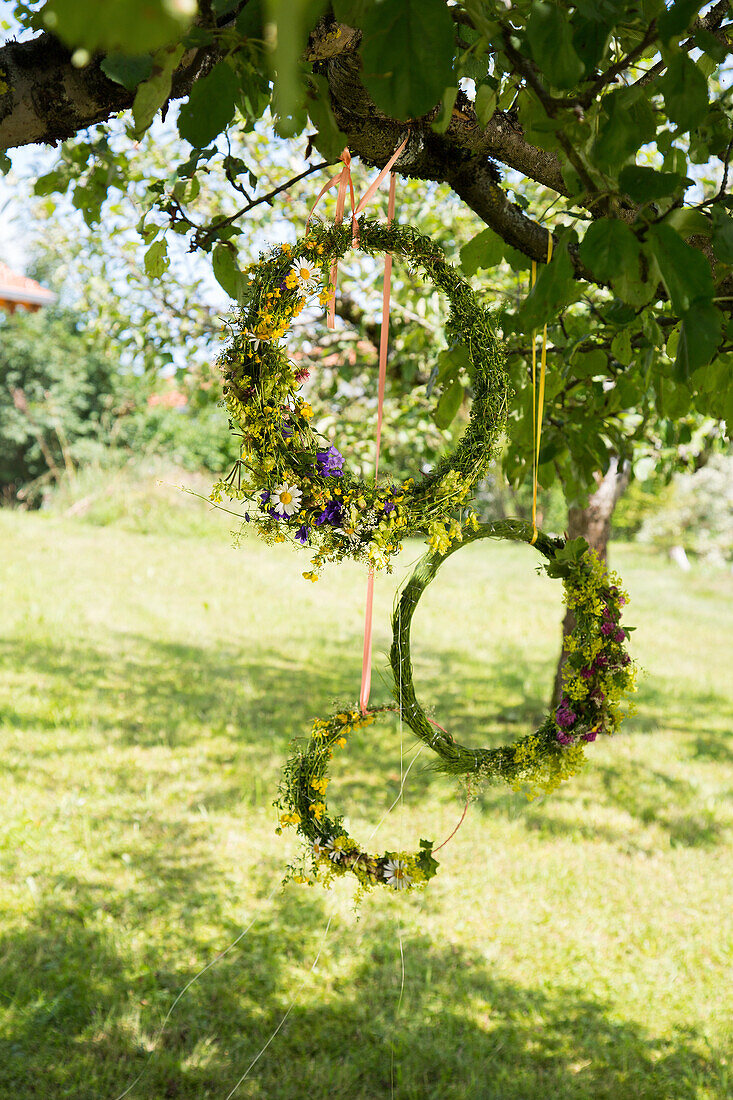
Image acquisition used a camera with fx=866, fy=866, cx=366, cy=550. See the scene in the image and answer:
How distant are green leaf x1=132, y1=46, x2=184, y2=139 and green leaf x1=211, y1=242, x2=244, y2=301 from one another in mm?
579

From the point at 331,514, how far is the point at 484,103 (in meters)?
0.71

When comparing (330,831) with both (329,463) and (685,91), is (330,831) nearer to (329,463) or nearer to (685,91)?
(329,463)

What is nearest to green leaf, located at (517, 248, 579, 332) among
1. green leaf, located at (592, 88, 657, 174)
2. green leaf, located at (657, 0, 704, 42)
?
green leaf, located at (592, 88, 657, 174)

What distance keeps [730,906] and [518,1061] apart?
149 cm

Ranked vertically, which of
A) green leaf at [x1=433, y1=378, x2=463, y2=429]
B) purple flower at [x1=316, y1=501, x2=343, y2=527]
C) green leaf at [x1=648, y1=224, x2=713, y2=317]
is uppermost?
green leaf at [x1=433, y1=378, x2=463, y2=429]

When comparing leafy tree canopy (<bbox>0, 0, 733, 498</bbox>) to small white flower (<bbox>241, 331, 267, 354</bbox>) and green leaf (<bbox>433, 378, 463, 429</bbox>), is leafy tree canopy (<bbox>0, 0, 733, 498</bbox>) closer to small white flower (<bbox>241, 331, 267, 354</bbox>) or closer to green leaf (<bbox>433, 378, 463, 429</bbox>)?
green leaf (<bbox>433, 378, 463, 429</bbox>)

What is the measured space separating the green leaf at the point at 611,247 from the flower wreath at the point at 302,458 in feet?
2.28

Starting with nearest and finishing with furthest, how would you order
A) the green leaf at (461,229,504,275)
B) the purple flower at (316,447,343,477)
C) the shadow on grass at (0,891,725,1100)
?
1. the purple flower at (316,447,343,477)
2. the green leaf at (461,229,504,275)
3. the shadow on grass at (0,891,725,1100)

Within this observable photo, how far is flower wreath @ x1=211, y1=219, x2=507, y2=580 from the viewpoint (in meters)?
1.57

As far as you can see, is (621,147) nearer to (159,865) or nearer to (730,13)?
(730,13)

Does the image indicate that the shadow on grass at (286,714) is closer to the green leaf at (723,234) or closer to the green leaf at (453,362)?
the green leaf at (453,362)

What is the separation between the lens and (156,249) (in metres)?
1.71

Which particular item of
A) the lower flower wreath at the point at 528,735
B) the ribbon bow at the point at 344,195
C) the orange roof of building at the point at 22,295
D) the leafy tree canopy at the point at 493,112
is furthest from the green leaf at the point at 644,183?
the orange roof of building at the point at 22,295

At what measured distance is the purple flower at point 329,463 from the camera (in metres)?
1.60
